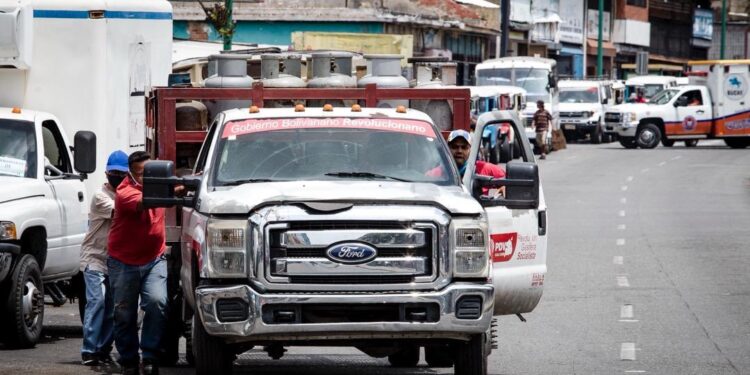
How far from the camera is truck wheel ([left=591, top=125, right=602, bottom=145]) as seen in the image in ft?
195

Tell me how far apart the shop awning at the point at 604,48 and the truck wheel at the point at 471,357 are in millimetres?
77077

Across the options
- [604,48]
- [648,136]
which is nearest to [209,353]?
[648,136]

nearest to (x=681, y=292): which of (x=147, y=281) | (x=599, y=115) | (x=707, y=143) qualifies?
(x=147, y=281)

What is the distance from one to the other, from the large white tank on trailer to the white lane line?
18.4 feet

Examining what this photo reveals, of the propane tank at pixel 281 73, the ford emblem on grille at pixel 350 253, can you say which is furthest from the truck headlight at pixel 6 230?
the ford emblem on grille at pixel 350 253

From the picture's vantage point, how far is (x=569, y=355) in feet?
43.0

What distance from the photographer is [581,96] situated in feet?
192

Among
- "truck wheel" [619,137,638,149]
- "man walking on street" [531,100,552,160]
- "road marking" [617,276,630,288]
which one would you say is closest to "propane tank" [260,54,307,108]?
"road marking" [617,276,630,288]

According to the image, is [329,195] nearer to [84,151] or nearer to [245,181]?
[245,181]

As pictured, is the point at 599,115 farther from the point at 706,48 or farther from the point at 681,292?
the point at 706,48

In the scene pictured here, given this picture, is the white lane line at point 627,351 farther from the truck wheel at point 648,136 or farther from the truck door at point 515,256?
the truck wheel at point 648,136

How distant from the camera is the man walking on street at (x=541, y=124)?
46.9m

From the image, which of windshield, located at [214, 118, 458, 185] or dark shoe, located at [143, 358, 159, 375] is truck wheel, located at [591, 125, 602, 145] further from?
windshield, located at [214, 118, 458, 185]

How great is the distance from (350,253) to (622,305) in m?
8.06
